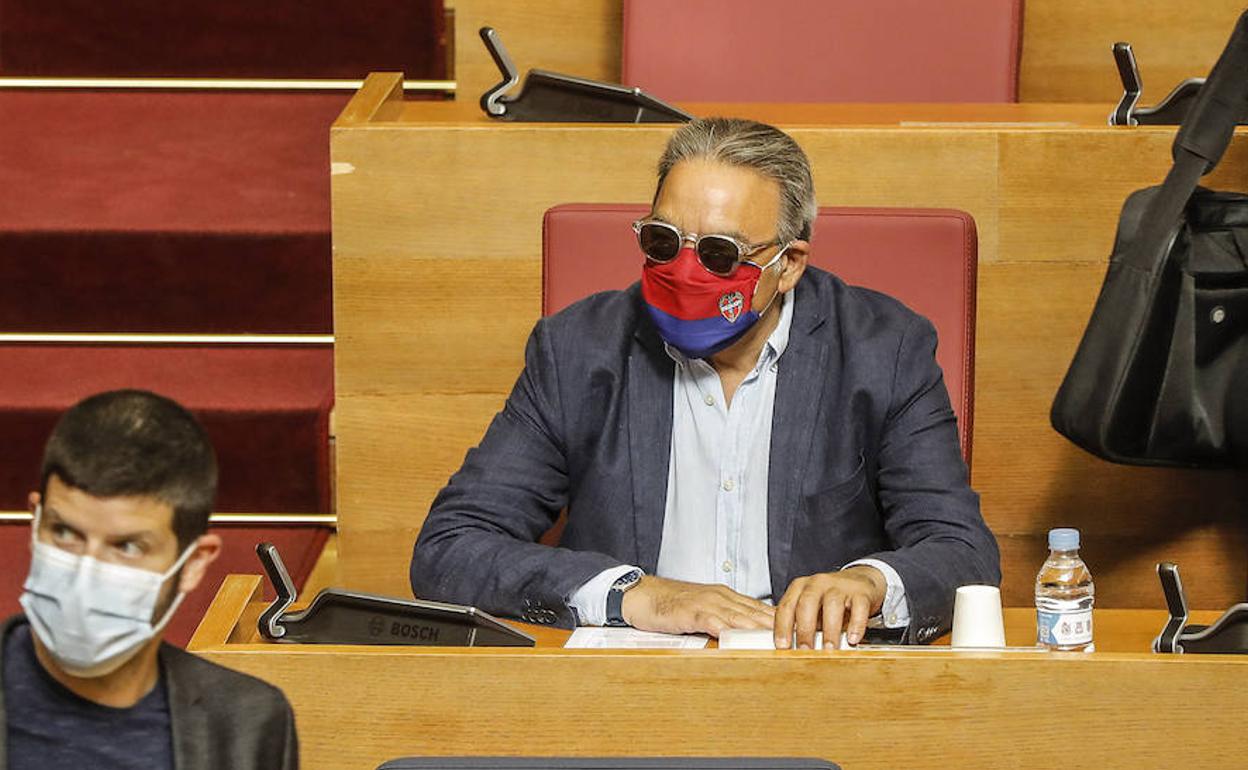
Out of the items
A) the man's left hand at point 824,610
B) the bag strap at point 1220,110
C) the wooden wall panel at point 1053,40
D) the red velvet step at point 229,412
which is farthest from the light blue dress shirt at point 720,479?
the wooden wall panel at point 1053,40

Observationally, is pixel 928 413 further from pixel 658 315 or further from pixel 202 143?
pixel 202 143

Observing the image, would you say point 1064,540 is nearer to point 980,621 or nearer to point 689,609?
point 980,621

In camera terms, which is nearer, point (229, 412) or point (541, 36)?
point (229, 412)

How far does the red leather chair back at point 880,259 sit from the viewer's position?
151 cm

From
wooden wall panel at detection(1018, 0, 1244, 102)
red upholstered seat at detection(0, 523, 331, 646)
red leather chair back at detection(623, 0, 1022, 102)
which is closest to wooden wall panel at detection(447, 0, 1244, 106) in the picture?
wooden wall panel at detection(1018, 0, 1244, 102)

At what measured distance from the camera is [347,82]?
2.25 meters

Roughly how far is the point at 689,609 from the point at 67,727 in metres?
0.55

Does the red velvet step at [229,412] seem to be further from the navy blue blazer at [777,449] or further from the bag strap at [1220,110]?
the bag strap at [1220,110]

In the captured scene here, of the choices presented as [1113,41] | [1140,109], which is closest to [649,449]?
[1140,109]

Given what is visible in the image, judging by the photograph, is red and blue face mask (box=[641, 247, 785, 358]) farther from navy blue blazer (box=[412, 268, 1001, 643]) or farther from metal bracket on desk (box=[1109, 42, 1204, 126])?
metal bracket on desk (box=[1109, 42, 1204, 126])

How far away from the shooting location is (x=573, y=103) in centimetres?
171

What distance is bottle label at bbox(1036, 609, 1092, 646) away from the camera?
1.12 m

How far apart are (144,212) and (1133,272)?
1.05 metres

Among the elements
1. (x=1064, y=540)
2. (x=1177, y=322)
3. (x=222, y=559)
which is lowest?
(x=222, y=559)
